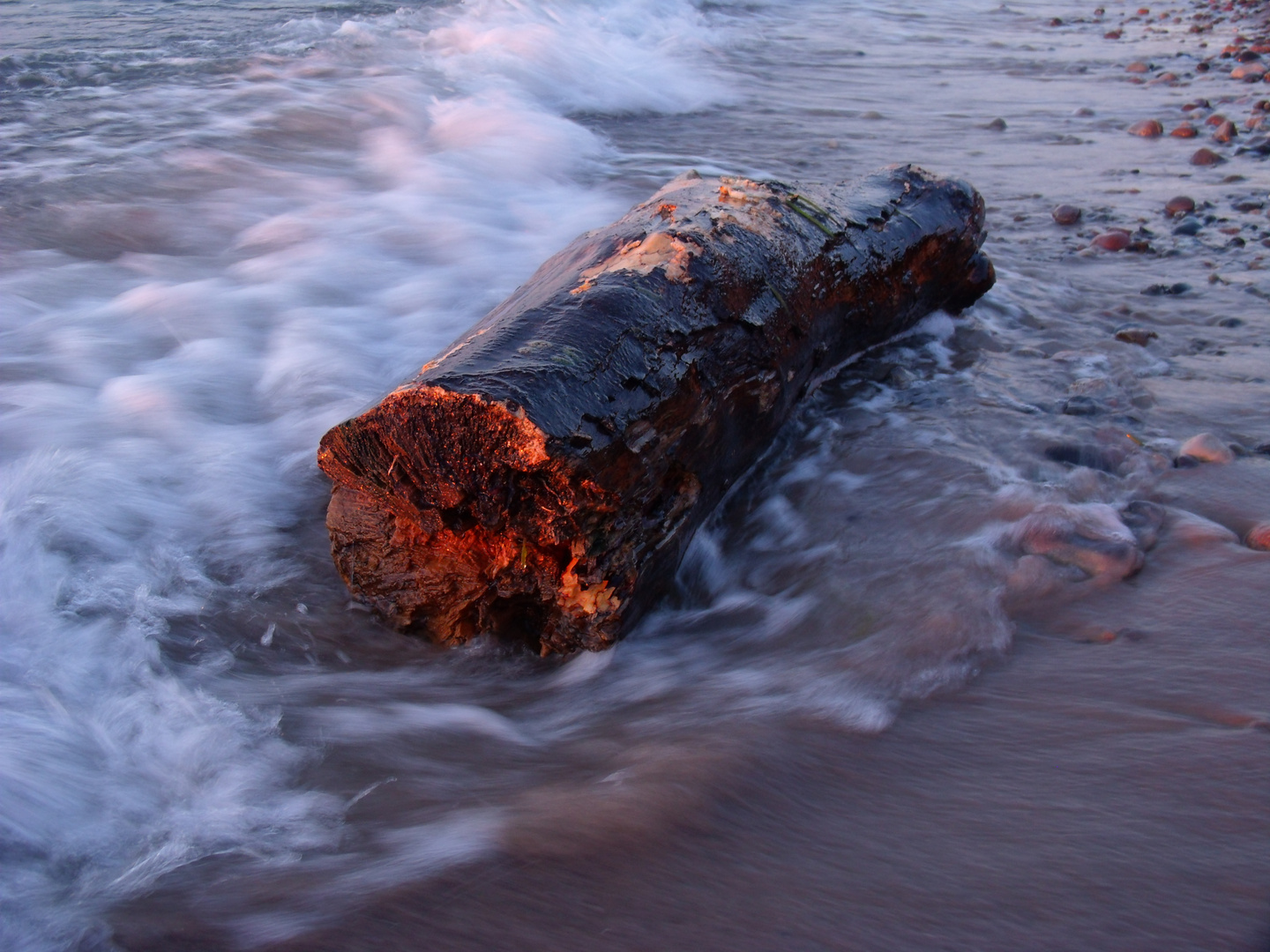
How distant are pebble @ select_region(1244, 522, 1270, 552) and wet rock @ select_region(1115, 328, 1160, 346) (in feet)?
4.69

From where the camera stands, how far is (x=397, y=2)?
10.5 meters

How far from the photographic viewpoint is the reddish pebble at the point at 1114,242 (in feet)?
15.4

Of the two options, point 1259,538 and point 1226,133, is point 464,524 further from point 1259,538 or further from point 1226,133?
point 1226,133

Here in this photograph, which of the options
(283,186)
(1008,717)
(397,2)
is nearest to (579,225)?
(283,186)

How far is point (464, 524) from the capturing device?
213cm

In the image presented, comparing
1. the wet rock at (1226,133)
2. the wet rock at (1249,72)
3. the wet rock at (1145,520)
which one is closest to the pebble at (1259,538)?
the wet rock at (1145,520)

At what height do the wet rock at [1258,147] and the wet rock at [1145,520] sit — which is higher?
the wet rock at [1258,147]

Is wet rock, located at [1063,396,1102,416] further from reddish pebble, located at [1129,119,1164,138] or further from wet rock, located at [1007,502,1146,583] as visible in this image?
reddish pebble, located at [1129,119,1164,138]

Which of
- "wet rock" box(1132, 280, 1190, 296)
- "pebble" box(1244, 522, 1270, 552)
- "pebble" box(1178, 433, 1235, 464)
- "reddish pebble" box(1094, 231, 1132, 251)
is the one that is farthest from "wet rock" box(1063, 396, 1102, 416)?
"reddish pebble" box(1094, 231, 1132, 251)

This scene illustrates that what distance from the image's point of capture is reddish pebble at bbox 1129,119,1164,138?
6719mm

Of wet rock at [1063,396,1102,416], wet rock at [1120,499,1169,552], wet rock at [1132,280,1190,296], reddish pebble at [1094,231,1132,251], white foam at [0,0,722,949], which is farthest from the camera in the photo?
reddish pebble at [1094,231,1132,251]

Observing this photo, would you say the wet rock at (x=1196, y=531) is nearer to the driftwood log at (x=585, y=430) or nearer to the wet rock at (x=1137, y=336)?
the driftwood log at (x=585, y=430)

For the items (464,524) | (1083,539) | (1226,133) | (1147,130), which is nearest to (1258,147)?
(1226,133)

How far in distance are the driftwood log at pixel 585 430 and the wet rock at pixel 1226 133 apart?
5102mm
